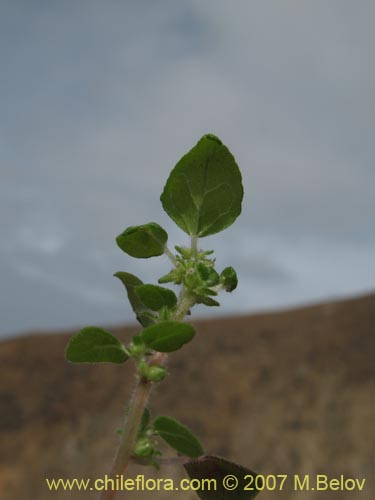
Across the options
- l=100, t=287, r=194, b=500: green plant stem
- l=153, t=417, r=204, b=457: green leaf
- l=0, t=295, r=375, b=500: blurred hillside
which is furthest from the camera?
l=0, t=295, r=375, b=500: blurred hillside

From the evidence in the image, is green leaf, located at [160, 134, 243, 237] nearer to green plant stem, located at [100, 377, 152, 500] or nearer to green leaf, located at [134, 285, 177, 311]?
green leaf, located at [134, 285, 177, 311]

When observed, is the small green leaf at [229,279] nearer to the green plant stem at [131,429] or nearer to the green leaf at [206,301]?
the green leaf at [206,301]

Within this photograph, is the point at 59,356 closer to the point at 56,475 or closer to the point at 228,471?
the point at 56,475

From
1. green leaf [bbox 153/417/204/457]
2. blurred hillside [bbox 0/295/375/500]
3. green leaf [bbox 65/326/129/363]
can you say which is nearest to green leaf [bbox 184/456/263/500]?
green leaf [bbox 153/417/204/457]

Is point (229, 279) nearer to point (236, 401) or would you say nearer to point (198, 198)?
point (198, 198)

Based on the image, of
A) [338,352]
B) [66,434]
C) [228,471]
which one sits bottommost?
[228,471]

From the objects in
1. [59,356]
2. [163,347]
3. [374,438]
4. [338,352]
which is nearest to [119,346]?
[163,347]

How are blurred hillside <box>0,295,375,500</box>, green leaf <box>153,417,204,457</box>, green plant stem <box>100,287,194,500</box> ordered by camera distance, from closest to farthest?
green plant stem <box>100,287,194,500</box>, green leaf <box>153,417,204,457</box>, blurred hillside <box>0,295,375,500</box>

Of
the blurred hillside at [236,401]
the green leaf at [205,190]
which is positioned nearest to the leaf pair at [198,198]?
the green leaf at [205,190]
